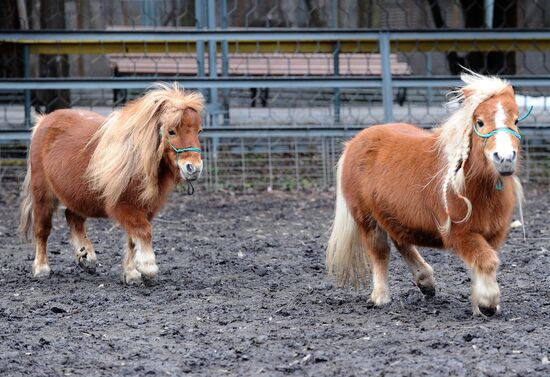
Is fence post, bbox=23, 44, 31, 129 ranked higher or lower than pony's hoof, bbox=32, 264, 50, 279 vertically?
higher

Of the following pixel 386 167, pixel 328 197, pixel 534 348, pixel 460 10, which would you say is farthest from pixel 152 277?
pixel 460 10

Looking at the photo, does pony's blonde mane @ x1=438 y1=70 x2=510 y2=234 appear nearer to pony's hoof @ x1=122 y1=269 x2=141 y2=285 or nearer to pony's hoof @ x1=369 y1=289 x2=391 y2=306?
pony's hoof @ x1=369 y1=289 x2=391 y2=306

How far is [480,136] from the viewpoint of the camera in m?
4.96

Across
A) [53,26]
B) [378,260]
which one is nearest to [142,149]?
[378,260]

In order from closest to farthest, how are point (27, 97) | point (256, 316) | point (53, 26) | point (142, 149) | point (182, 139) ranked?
point (256, 316) → point (182, 139) → point (142, 149) → point (27, 97) → point (53, 26)

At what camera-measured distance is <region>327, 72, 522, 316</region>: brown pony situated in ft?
16.5

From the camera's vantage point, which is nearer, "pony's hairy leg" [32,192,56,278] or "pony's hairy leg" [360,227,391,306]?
"pony's hairy leg" [360,227,391,306]

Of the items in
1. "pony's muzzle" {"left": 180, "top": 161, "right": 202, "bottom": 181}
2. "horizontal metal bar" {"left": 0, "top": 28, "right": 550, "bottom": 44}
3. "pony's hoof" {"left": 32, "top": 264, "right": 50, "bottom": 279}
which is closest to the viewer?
"pony's muzzle" {"left": 180, "top": 161, "right": 202, "bottom": 181}

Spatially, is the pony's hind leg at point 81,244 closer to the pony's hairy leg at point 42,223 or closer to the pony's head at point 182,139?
the pony's hairy leg at point 42,223

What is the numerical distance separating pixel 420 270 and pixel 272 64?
945cm

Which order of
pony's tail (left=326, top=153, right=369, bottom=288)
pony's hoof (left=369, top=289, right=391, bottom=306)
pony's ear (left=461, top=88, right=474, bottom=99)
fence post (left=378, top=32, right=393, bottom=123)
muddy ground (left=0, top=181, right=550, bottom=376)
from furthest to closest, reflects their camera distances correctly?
fence post (left=378, top=32, right=393, bottom=123)
pony's tail (left=326, top=153, right=369, bottom=288)
pony's hoof (left=369, top=289, right=391, bottom=306)
pony's ear (left=461, top=88, right=474, bottom=99)
muddy ground (left=0, top=181, right=550, bottom=376)

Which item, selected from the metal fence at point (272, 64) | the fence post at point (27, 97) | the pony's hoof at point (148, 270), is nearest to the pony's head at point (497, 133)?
the pony's hoof at point (148, 270)

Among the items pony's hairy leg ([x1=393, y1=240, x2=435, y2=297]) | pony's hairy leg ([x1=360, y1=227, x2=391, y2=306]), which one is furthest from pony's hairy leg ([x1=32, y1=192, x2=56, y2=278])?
pony's hairy leg ([x1=393, y1=240, x2=435, y2=297])

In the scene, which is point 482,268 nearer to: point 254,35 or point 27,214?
point 27,214
